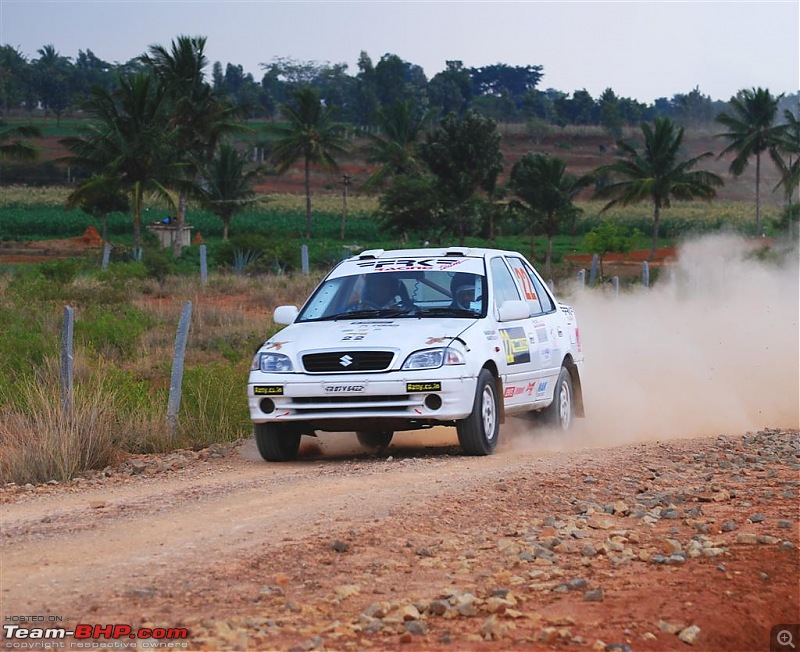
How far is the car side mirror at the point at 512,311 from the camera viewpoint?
11539mm

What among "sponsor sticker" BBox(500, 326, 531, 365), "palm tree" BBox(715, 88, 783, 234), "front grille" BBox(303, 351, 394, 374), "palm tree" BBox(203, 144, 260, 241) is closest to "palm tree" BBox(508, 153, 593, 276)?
"palm tree" BBox(203, 144, 260, 241)

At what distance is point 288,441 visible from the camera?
1122cm

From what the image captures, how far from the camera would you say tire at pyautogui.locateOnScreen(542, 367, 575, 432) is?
12586 mm

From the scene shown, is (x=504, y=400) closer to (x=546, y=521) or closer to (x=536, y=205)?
(x=546, y=521)

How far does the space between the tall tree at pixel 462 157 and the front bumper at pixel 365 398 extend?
5362 cm

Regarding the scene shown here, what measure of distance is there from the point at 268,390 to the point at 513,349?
2315 mm

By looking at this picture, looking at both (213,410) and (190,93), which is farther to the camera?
(190,93)

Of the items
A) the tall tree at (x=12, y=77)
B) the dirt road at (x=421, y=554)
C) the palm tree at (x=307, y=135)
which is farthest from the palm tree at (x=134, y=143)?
the tall tree at (x=12, y=77)

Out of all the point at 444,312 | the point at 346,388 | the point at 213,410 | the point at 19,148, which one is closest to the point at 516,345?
the point at 444,312

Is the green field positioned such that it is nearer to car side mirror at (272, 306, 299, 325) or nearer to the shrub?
the shrub

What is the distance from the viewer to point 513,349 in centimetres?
1172

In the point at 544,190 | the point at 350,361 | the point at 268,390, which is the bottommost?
the point at 544,190

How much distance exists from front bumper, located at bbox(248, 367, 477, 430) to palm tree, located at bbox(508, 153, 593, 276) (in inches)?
1976

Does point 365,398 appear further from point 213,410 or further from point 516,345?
point 213,410
